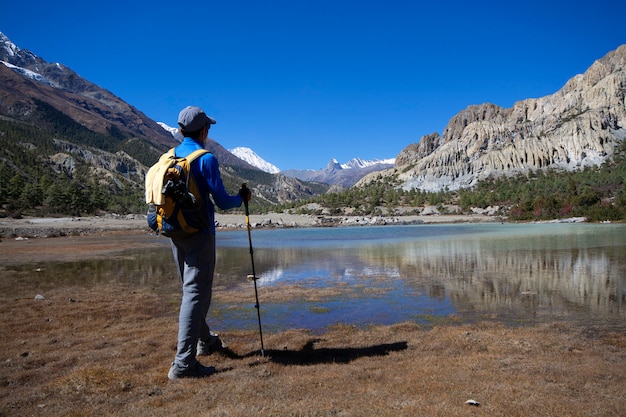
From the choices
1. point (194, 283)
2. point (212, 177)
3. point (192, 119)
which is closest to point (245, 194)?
point (212, 177)

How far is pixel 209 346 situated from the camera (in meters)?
6.96

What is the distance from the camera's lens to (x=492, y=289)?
1310 cm

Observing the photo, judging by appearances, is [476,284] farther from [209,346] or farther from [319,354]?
[209,346]

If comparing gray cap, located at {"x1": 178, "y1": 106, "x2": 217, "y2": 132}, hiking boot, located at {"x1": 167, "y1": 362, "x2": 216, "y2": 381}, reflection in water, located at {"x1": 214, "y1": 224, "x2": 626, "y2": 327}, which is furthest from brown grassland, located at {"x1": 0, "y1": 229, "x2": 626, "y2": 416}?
gray cap, located at {"x1": 178, "y1": 106, "x2": 217, "y2": 132}

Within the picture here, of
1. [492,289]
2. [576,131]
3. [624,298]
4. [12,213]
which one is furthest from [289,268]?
[576,131]

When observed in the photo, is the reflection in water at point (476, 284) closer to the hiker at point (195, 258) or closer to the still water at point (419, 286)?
the still water at point (419, 286)

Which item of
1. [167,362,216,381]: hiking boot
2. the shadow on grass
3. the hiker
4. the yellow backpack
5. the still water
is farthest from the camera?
the still water

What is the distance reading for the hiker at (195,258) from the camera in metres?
5.84

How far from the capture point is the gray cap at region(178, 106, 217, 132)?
6.36 metres

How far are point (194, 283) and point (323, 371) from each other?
223 cm

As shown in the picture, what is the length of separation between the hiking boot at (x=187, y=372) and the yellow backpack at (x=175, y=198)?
181 centimetres

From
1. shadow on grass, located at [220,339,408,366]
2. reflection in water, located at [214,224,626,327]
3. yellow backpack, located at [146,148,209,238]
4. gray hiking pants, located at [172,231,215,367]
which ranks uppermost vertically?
yellow backpack, located at [146,148,209,238]

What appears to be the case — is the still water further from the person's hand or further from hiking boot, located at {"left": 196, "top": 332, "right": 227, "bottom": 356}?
the person's hand

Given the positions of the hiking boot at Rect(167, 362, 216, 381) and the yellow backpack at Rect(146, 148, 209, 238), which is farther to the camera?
the hiking boot at Rect(167, 362, 216, 381)
